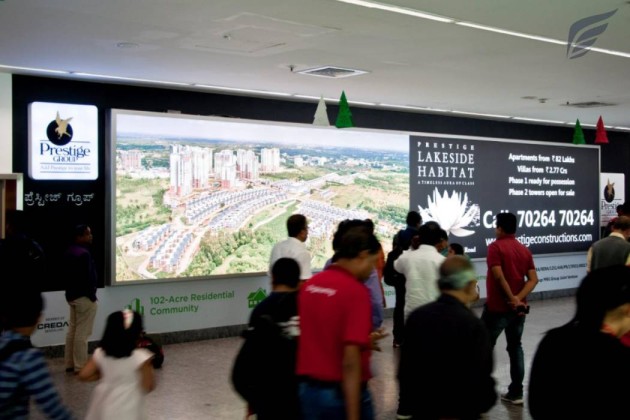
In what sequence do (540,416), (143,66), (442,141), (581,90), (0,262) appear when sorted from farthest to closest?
→ 1. (442,141)
2. (581,90)
3. (143,66)
4. (0,262)
5. (540,416)

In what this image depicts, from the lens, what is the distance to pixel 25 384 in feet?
10.1

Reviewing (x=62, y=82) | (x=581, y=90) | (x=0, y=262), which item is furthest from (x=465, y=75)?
(x=0, y=262)

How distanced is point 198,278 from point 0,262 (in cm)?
355

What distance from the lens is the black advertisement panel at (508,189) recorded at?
12352 mm

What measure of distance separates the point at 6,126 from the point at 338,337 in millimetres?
6738

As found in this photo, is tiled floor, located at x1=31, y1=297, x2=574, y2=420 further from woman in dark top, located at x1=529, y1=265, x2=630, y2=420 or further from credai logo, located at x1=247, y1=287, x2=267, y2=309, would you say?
woman in dark top, located at x1=529, y1=265, x2=630, y2=420

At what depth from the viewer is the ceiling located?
19.5 ft

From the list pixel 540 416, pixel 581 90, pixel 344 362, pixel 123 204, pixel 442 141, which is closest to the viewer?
pixel 540 416

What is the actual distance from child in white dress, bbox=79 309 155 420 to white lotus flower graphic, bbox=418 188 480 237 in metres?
8.68

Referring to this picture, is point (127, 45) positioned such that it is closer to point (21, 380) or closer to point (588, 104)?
point (21, 380)

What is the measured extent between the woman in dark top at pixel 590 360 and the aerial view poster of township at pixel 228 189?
23.9 ft

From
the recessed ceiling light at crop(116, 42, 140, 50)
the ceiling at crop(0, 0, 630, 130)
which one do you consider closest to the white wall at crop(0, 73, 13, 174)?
the ceiling at crop(0, 0, 630, 130)

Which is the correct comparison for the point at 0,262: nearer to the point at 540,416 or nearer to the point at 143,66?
the point at 143,66

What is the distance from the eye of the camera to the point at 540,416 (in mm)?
2709
